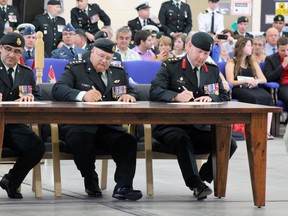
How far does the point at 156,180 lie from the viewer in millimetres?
9406

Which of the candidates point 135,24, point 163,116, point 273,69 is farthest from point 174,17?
point 163,116

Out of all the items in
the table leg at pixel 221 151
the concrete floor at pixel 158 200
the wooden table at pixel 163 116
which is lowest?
the concrete floor at pixel 158 200

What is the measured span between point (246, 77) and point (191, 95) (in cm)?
584

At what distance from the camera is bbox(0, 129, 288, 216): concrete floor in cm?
736

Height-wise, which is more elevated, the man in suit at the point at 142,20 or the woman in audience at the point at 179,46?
the man in suit at the point at 142,20

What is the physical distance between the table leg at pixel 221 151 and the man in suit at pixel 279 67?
21.0 ft

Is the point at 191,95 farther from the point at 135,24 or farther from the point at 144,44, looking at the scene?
the point at 135,24

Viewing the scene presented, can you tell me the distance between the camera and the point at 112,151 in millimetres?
8008

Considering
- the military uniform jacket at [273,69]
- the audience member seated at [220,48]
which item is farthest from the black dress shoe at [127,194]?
the audience member seated at [220,48]

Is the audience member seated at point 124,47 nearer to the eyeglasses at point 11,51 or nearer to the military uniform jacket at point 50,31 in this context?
the military uniform jacket at point 50,31

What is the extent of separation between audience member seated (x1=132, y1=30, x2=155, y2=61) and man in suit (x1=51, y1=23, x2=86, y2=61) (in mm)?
779

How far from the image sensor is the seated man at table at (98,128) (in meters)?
7.94

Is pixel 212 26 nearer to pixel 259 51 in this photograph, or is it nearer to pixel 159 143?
pixel 259 51

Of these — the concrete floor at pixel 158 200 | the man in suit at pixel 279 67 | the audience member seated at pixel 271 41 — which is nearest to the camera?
the concrete floor at pixel 158 200
